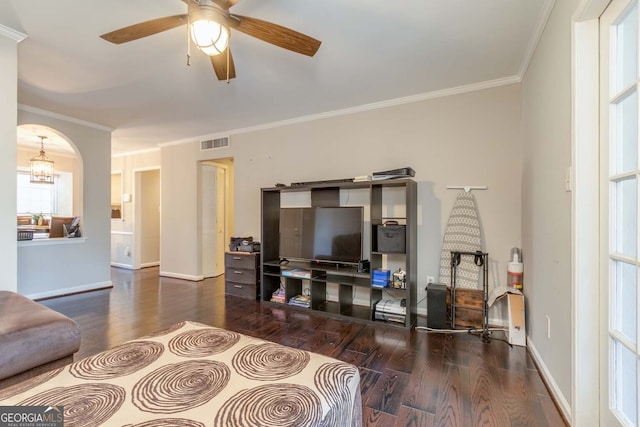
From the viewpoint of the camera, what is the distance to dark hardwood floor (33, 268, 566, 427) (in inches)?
68.5

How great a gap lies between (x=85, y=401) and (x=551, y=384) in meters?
2.53

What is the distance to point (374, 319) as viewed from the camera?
10.5 feet

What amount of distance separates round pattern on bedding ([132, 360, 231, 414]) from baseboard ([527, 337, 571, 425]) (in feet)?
6.21

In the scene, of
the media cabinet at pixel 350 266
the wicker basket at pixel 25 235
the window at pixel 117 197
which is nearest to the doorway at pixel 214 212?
the media cabinet at pixel 350 266

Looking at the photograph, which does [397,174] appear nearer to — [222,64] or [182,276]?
[222,64]

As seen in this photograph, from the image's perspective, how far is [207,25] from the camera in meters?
1.59

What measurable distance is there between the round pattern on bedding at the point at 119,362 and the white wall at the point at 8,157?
1.85 metres

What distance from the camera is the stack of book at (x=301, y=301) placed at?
3.63m

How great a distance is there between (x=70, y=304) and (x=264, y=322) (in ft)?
8.79

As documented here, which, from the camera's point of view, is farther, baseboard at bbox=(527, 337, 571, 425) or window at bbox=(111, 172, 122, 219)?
window at bbox=(111, 172, 122, 219)

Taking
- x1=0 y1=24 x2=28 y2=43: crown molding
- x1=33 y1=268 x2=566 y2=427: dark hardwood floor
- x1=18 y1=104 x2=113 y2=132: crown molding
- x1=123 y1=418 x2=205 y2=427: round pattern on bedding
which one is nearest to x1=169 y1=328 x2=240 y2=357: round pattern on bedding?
x1=123 y1=418 x2=205 y2=427: round pattern on bedding

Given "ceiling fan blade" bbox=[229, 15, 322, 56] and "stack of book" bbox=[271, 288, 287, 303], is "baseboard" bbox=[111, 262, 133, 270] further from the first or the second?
"ceiling fan blade" bbox=[229, 15, 322, 56]

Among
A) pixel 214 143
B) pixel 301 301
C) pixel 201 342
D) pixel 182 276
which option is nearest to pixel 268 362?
pixel 201 342

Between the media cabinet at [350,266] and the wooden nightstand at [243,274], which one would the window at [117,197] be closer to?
the wooden nightstand at [243,274]
